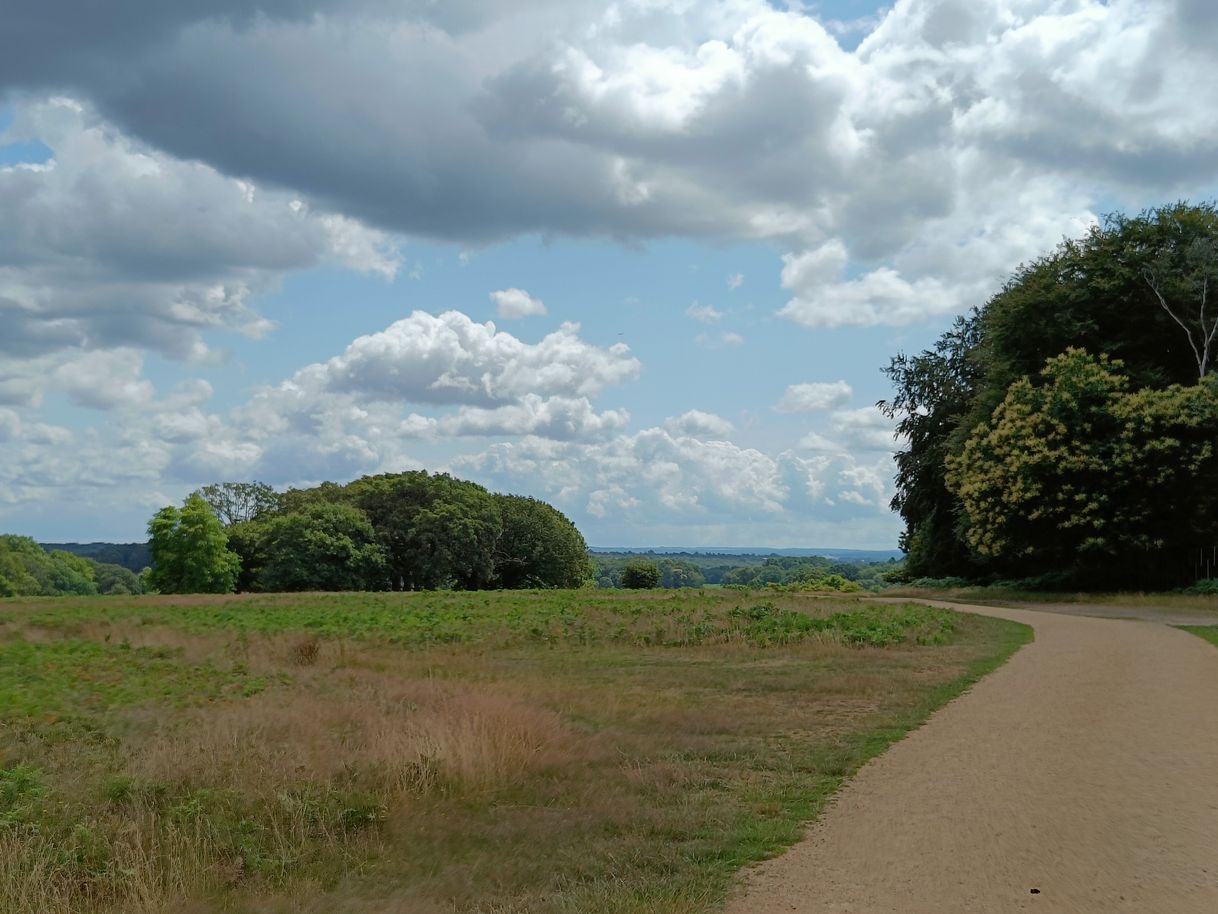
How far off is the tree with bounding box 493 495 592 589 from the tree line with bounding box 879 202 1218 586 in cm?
4743

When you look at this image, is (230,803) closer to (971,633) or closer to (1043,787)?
(1043,787)

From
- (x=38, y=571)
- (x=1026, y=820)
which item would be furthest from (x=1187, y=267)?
(x=38, y=571)

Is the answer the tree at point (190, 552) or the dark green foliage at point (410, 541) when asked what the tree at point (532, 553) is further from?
the tree at point (190, 552)

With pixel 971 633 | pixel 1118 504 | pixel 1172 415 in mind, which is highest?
pixel 1172 415

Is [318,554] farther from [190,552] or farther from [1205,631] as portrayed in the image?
[1205,631]

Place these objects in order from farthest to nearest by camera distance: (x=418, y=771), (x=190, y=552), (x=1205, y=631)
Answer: (x=190, y=552) → (x=1205, y=631) → (x=418, y=771)

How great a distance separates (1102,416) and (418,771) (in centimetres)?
3525

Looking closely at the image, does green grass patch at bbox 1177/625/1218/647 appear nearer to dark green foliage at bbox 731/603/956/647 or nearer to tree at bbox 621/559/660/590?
dark green foliage at bbox 731/603/956/647

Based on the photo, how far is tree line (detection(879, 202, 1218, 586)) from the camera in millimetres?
37219

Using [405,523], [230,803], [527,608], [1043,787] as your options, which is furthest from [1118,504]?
[405,523]

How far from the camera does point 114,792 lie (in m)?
9.17

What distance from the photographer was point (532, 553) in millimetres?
91188

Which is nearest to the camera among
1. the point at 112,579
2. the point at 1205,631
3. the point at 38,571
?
the point at 1205,631

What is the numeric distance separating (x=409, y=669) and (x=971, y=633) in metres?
15.2
